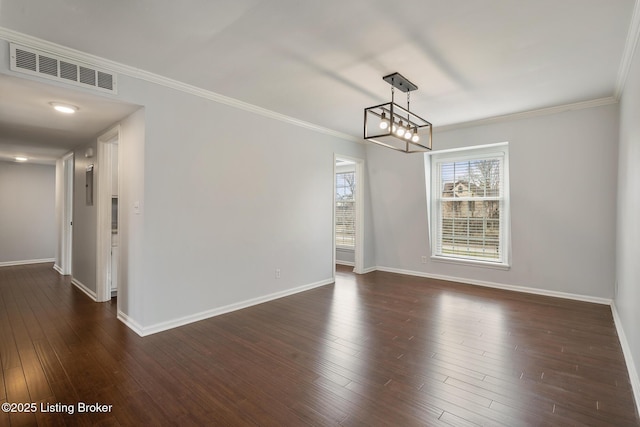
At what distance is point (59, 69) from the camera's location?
261 centimetres

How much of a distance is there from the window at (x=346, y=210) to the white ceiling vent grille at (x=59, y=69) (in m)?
5.14

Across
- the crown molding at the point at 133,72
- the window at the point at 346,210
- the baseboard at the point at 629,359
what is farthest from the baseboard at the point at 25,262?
the baseboard at the point at 629,359

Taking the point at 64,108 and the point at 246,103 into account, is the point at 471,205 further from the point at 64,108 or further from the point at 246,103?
the point at 64,108

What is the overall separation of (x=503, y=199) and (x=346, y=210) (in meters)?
3.33

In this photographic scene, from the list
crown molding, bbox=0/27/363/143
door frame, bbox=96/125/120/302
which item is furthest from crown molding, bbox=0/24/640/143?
door frame, bbox=96/125/120/302

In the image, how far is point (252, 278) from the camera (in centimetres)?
416

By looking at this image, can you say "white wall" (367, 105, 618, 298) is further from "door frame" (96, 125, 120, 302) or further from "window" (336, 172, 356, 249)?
"door frame" (96, 125, 120, 302)

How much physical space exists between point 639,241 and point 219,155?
13.1 feet

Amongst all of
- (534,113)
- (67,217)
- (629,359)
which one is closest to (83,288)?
(67,217)

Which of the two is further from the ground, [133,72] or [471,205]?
[133,72]

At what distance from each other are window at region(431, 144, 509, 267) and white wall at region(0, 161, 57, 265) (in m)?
8.82

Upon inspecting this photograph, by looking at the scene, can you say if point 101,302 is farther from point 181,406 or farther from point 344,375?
point 344,375

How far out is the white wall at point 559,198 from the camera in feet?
13.3

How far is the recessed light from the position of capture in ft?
10.2
